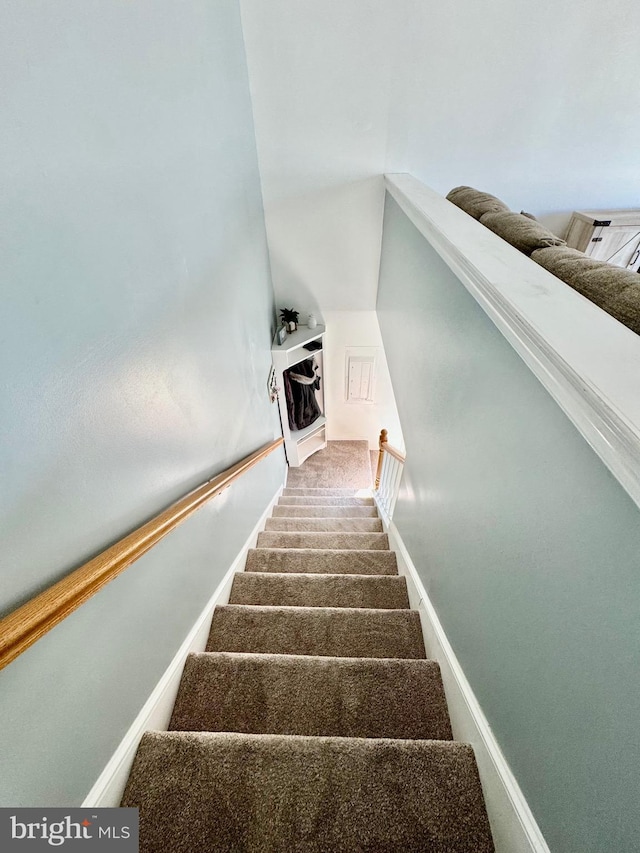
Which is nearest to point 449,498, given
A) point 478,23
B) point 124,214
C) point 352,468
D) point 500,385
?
point 500,385

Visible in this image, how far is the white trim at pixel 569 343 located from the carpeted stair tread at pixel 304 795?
1.01m

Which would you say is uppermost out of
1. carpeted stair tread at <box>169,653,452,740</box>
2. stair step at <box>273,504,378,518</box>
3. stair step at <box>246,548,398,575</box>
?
carpeted stair tread at <box>169,653,452,740</box>

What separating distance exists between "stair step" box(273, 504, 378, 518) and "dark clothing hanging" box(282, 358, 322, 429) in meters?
1.25

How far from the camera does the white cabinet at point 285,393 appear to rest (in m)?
3.24

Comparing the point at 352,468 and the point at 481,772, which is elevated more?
the point at 481,772

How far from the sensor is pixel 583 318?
2.24 feet

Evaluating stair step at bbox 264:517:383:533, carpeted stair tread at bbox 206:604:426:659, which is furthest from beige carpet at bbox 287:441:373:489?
carpeted stair tread at bbox 206:604:426:659

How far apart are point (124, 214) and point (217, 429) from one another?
92 cm

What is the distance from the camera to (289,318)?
132 inches

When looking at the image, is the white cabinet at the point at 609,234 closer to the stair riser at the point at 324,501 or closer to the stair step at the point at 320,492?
the stair riser at the point at 324,501

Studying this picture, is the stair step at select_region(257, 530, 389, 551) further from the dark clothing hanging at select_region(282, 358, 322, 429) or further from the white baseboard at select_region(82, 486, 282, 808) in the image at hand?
the dark clothing hanging at select_region(282, 358, 322, 429)

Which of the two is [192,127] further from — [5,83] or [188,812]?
[188,812]

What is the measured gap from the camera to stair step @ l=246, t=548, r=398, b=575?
6.43ft
